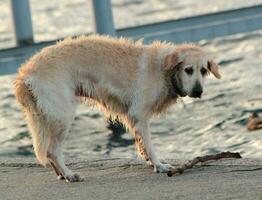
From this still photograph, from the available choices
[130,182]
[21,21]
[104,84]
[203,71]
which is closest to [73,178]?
[130,182]

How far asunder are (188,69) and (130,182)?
125 cm

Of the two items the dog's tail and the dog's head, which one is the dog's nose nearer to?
the dog's head

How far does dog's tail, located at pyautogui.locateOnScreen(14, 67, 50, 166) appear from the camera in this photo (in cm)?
822

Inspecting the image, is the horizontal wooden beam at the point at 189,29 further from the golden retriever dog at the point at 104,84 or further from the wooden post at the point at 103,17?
the golden retriever dog at the point at 104,84

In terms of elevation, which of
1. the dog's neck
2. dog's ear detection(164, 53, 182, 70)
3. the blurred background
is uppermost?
dog's ear detection(164, 53, 182, 70)

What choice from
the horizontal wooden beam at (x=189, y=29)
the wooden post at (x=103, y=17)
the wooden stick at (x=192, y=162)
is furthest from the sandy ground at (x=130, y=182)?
the wooden post at (x=103, y=17)

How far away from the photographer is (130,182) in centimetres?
791

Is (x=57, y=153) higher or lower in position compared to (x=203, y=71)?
lower

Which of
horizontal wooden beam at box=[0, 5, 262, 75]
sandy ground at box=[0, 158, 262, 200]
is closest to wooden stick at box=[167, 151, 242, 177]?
sandy ground at box=[0, 158, 262, 200]

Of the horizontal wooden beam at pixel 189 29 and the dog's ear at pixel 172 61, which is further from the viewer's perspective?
the horizontal wooden beam at pixel 189 29

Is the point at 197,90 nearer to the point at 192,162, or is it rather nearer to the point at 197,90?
the point at 197,90

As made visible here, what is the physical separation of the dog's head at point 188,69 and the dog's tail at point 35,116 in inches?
49.3

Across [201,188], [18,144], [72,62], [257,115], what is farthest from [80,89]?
[257,115]

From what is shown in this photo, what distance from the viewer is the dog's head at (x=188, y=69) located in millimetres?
8547
